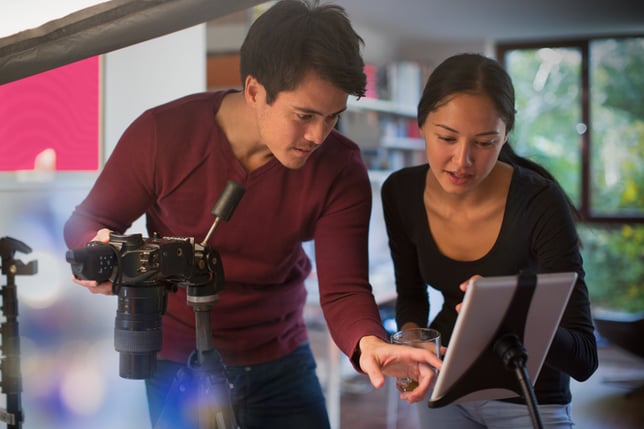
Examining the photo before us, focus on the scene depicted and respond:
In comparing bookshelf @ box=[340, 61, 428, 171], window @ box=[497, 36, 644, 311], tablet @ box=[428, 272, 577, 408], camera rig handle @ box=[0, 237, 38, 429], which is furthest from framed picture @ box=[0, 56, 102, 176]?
window @ box=[497, 36, 644, 311]

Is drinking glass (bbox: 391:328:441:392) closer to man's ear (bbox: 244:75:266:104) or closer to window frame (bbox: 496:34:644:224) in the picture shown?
man's ear (bbox: 244:75:266:104)

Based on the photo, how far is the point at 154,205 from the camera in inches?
57.7

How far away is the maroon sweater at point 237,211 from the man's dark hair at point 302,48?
0.68 ft

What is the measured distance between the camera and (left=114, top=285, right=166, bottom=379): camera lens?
3.36ft

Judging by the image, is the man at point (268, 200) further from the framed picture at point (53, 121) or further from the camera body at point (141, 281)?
the framed picture at point (53, 121)

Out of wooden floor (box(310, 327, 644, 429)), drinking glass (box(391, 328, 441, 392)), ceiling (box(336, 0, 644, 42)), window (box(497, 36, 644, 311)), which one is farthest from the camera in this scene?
window (box(497, 36, 644, 311))

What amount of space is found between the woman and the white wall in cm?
98

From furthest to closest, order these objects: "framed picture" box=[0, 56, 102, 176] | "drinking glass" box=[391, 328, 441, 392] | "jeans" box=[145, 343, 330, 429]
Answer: "framed picture" box=[0, 56, 102, 176]
"jeans" box=[145, 343, 330, 429]
"drinking glass" box=[391, 328, 441, 392]

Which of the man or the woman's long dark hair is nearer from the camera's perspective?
the man

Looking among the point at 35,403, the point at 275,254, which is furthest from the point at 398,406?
the point at 275,254

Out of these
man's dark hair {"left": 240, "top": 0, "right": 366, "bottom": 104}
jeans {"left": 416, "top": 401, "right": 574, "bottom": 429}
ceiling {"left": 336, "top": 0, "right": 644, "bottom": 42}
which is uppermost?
ceiling {"left": 336, "top": 0, "right": 644, "bottom": 42}

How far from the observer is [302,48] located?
1.22m

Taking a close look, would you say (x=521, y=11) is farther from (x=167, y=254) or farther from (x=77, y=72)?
(x=167, y=254)

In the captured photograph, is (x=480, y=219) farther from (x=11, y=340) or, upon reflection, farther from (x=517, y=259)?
(x=11, y=340)
